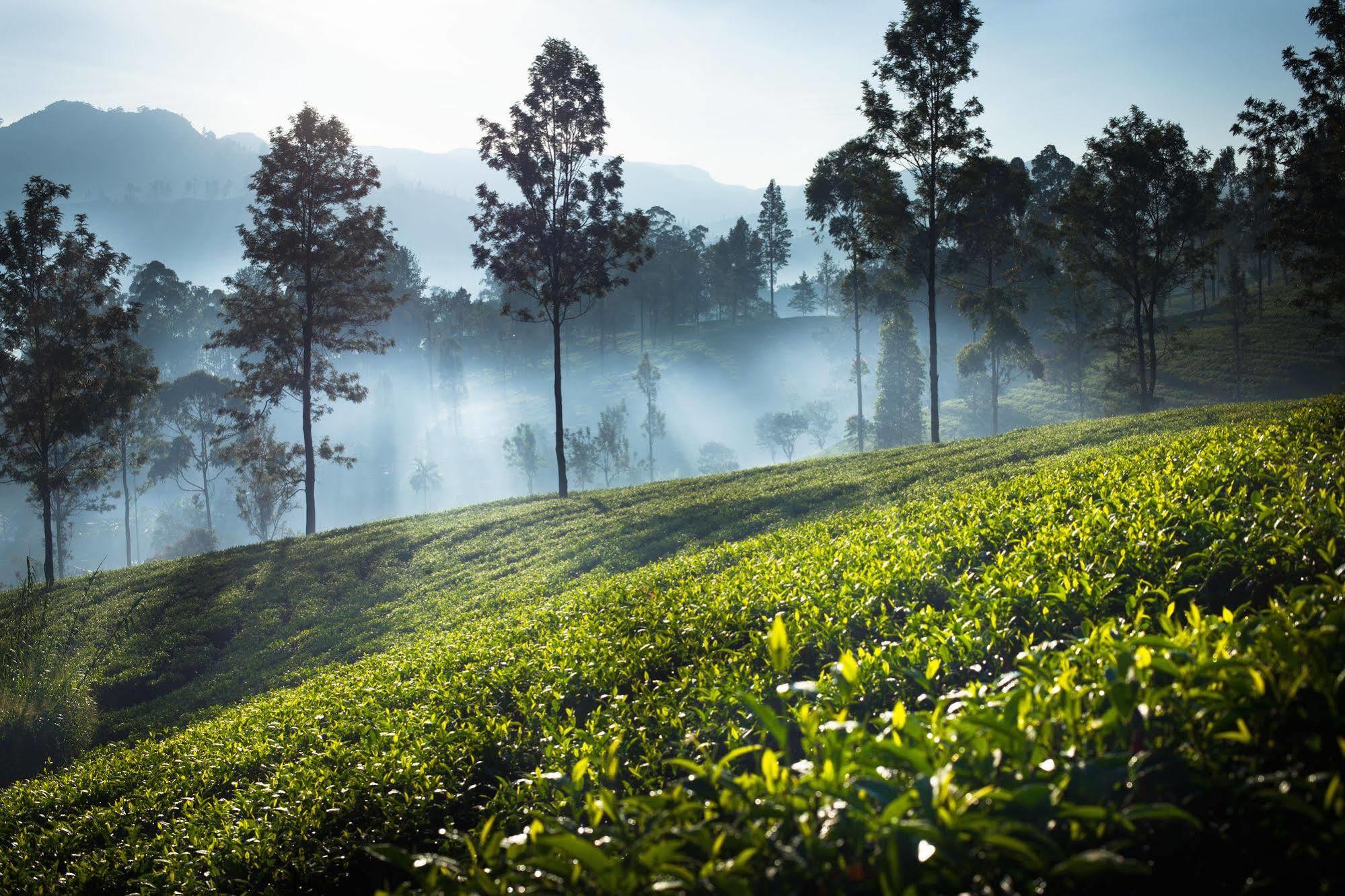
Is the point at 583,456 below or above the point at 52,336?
below

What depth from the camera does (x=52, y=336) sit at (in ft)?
84.7

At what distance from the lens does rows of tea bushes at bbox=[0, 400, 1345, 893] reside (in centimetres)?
173

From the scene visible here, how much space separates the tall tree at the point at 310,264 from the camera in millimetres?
26203

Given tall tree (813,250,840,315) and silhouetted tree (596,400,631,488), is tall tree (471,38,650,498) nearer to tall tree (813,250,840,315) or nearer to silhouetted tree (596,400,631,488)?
silhouetted tree (596,400,631,488)

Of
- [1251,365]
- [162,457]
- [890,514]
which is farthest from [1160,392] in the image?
[162,457]

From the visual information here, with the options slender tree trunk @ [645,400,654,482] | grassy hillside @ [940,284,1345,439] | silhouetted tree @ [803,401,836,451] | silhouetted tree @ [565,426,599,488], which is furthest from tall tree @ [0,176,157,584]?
silhouetted tree @ [803,401,836,451]

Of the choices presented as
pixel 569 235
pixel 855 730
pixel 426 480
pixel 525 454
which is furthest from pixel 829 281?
pixel 855 730

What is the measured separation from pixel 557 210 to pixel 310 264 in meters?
9.40

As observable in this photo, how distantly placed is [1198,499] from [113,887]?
24.8 feet

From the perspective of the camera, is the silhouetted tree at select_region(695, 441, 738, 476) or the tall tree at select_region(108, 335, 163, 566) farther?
the silhouetted tree at select_region(695, 441, 738, 476)

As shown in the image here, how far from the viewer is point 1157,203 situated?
33.8 meters

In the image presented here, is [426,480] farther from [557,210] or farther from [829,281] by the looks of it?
[557,210]

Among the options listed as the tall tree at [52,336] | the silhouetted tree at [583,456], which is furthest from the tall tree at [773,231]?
the tall tree at [52,336]

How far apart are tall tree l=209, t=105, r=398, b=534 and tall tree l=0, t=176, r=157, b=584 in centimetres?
383
